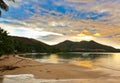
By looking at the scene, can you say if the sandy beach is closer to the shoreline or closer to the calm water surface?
the shoreline

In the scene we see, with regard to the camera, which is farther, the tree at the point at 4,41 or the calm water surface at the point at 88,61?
the calm water surface at the point at 88,61

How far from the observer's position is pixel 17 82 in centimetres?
1694

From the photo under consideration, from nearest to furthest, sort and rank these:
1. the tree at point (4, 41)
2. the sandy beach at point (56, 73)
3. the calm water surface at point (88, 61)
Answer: the sandy beach at point (56, 73) < the tree at point (4, 41) < the calm water surface at point (88, 61)

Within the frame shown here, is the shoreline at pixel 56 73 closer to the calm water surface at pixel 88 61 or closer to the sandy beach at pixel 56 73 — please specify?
the sandy beach at pixel 56 73

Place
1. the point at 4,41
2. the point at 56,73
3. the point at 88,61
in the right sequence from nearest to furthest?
the point at 56,73
the point at 4,41
the point at 88,61

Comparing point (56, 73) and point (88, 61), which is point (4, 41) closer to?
point (56, 73)

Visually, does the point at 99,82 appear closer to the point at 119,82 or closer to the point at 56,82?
the point at 119,82

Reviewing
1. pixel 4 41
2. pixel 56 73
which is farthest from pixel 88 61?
pixel 56 73

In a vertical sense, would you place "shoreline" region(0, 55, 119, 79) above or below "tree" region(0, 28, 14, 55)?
below

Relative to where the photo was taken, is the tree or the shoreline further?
the tree

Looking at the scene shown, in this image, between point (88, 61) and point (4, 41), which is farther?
point (88, 61)

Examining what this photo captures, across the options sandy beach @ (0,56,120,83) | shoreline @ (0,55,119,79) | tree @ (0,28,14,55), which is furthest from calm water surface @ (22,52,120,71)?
tree @ (0,28,14,55)

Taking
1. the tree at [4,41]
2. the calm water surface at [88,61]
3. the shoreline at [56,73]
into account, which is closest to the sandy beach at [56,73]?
the shoreline at [56,73]

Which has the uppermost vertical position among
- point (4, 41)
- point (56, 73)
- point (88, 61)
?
point (4, 41)
